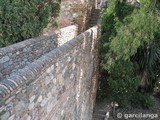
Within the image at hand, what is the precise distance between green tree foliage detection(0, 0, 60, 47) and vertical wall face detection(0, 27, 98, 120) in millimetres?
2154

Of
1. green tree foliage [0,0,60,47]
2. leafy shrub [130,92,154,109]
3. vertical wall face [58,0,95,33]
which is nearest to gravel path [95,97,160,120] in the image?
leafy shrub [130,92,154,109]

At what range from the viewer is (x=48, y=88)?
14.9ft

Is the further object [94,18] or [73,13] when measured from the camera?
[94,18]

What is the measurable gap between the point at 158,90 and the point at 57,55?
11.7 meters

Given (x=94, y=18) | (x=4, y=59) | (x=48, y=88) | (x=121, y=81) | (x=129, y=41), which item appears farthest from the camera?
(x=94, y=18)

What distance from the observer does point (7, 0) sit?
8.44 meters

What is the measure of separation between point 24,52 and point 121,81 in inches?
209

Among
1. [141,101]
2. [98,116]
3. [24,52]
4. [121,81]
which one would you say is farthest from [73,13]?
[141,101]

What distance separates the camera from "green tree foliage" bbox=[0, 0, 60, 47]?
8508 millimetres

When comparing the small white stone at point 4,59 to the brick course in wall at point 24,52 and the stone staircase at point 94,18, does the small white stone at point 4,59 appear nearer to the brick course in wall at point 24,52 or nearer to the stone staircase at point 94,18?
the brick course in wall at point 24,52

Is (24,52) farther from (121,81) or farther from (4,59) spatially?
(121,81)

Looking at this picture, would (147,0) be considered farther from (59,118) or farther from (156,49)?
(156,49)

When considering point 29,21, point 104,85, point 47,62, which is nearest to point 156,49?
point 104,85

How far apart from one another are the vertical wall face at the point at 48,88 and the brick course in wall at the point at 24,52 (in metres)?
1.00
